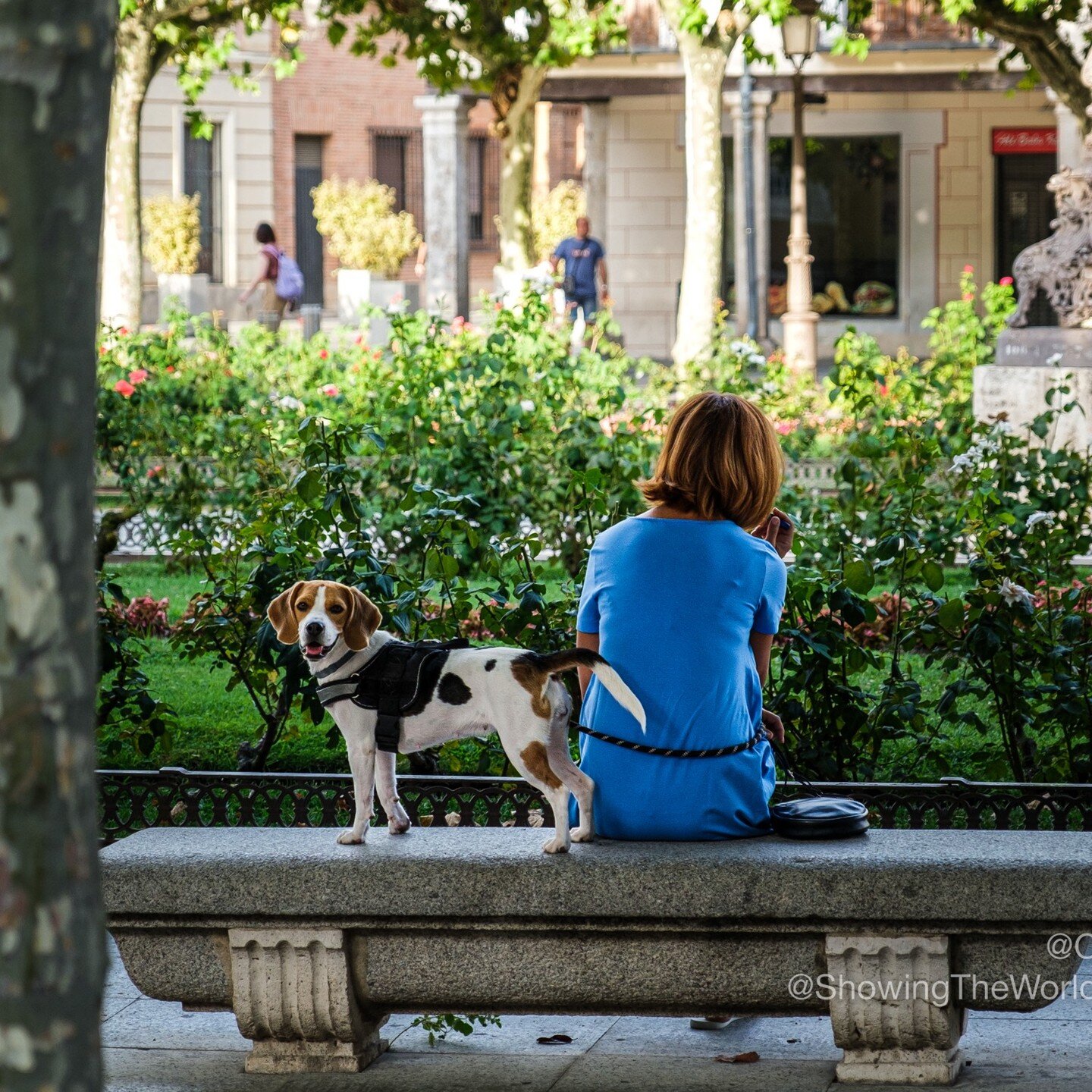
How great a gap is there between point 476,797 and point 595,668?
1.36 metres

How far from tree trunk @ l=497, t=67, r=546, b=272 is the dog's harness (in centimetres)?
1746

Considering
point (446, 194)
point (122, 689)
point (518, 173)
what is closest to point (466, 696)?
point (122, 689)

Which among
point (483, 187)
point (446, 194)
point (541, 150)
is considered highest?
point (541, 150)

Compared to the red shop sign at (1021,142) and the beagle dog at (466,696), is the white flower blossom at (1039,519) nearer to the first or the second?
the beagle dog at (466,696)

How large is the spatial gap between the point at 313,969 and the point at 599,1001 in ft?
1.96

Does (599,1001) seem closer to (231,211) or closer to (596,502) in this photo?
(596,502)

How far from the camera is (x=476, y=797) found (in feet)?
16.4

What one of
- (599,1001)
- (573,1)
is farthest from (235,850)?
(573,1)

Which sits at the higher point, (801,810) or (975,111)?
(975,111)

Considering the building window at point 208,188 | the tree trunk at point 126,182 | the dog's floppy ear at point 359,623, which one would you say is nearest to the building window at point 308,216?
the building window at point 208,188

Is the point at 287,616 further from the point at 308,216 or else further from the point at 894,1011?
the point at 308,216

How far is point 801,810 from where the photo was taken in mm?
3920

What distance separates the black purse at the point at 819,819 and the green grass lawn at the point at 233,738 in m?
1.75

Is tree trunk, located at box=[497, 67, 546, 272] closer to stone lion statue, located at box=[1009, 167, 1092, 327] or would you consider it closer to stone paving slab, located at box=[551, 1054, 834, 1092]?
stone lion statue, located at box=[1009, 167, 1092, 327]
